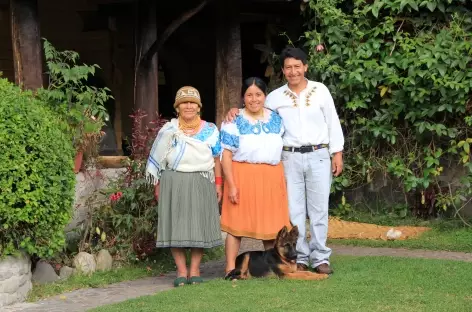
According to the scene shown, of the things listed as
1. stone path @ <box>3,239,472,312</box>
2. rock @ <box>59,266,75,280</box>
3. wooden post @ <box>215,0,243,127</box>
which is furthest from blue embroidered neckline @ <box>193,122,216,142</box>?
wooden post @ <box>215,0,243,127</box>

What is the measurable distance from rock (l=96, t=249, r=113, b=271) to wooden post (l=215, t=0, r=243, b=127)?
296 centimetres

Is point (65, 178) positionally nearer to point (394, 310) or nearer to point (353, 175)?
point (394, 310)

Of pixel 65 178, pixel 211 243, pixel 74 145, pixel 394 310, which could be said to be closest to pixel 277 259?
pixel 211 243

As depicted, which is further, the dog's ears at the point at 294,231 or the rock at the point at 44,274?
the rock at the point at 44,274

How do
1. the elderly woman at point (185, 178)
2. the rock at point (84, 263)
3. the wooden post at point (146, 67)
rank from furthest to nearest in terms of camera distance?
1. the wooden post at point (146, 67)
2. the rock at point (84, 263)
3. the elderly woman at point (185, 178)

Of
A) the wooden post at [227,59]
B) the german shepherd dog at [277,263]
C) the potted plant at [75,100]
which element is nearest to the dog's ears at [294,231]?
the german shepherd dog at [277,263]

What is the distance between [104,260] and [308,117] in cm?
217

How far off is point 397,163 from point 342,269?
2559 millimetres

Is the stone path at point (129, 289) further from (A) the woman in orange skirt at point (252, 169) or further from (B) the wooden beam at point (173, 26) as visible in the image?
(B) the wooden beam at point (173, 26)

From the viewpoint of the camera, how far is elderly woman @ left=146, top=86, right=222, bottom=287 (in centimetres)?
596

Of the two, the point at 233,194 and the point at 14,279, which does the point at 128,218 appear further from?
the point at 14,279

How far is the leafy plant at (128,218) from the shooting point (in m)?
6.83

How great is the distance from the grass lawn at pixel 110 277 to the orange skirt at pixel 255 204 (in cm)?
104

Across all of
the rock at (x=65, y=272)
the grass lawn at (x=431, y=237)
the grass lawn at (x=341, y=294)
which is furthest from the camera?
the grass lawn at (x=431, y=237)
